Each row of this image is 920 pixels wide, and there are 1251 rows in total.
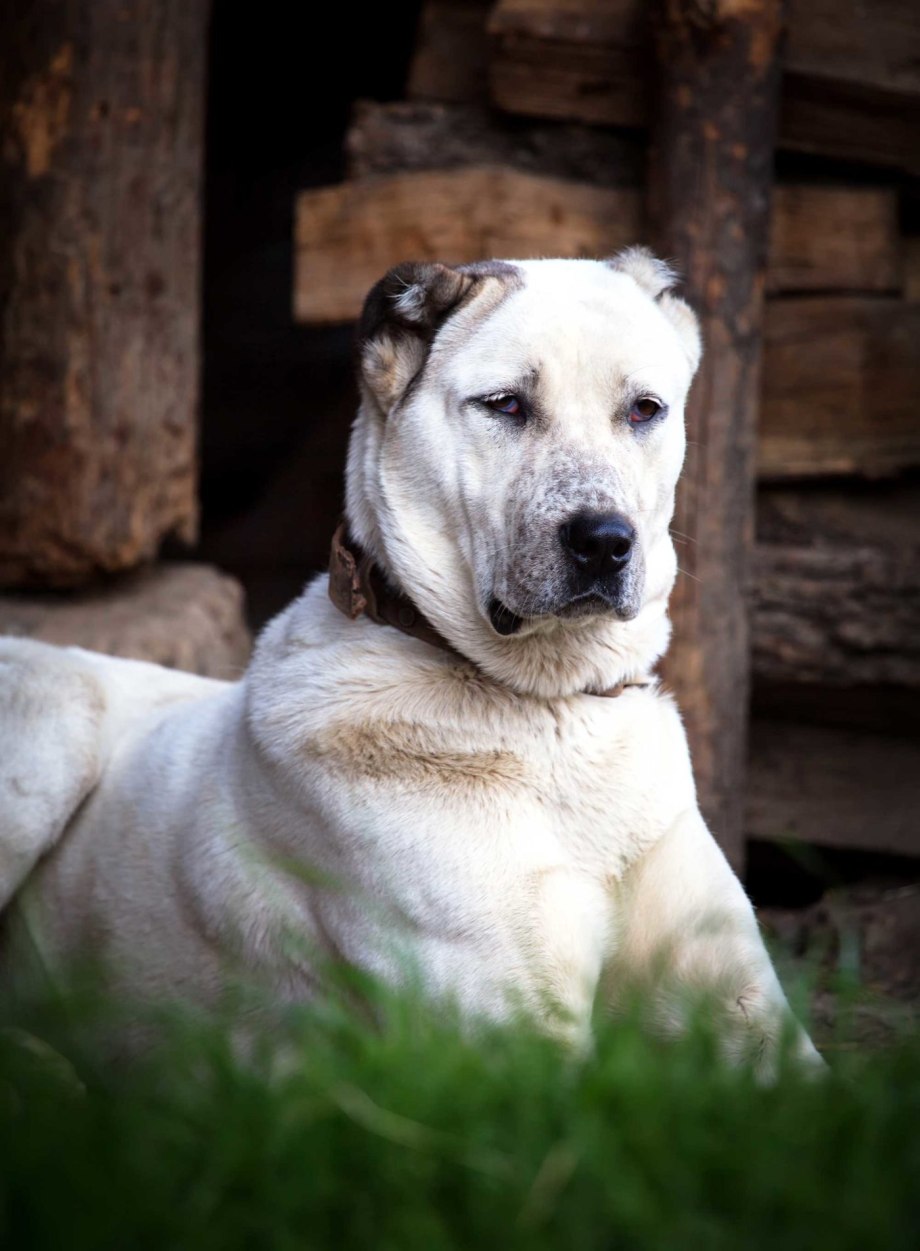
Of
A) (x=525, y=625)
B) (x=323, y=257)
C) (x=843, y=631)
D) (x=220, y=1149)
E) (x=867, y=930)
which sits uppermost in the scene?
(x=323, y=257)

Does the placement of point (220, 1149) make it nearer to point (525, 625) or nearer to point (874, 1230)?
point (874, 1230)

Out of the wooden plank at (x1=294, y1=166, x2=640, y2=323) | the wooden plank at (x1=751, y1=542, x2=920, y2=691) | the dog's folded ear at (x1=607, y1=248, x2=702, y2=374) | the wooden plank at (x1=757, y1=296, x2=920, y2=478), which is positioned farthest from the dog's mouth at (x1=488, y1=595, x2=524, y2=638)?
the wooden plank at (x1=757, y1=296, x2=920, y2=478)

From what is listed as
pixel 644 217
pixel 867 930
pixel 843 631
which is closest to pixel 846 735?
pixel 843 631

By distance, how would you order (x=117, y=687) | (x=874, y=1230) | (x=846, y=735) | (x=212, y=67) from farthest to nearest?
(x=212, y=67), (x=846, y=735), (x=117, y=687), (x=874, y=1230)

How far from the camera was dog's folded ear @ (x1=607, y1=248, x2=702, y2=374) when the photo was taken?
2922 mm

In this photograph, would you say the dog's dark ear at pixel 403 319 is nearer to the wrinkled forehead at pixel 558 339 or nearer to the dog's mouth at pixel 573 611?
the wrinkled forehead at pixel 558 339

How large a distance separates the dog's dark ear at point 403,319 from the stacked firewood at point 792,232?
1.83 metres

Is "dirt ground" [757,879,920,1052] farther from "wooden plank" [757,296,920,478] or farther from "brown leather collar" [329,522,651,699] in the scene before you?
"wooden plank" [757,296,920,478]

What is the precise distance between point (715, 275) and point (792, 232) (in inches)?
24.1

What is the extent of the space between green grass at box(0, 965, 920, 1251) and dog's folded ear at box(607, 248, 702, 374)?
171cm

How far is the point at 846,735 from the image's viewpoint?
16.4 ft

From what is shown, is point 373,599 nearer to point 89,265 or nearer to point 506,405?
point 506,405

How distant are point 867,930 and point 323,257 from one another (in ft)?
9.05

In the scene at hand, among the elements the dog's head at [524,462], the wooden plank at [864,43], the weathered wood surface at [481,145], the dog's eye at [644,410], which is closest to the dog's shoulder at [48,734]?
the dog's head at [524,462]
